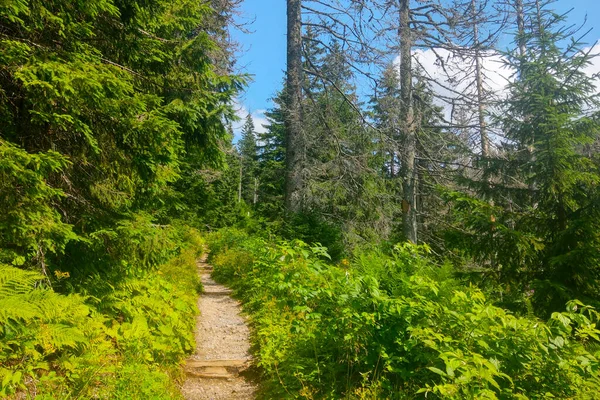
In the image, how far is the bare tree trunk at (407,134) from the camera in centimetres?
1214

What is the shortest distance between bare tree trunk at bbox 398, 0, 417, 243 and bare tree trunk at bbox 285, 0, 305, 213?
3.24 m

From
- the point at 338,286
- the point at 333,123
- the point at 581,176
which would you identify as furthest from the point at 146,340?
the point at 333,123

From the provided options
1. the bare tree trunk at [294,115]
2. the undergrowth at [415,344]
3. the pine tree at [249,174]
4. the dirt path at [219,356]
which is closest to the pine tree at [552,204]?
the undergrowth at [415,344]

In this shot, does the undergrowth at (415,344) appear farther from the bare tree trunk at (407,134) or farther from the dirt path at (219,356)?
the bare tree trunk at (407,134)

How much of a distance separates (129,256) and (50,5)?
2.91 meters

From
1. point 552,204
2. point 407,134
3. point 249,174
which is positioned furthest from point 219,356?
point 249,174

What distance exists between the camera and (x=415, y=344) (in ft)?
10.9

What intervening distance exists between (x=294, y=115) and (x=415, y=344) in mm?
9427

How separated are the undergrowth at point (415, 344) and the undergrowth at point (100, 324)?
4.61ft

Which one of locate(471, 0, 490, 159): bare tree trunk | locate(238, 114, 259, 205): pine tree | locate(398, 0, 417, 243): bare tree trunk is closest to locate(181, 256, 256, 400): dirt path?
locate(398, 0, 417, 243): bare tree trunk

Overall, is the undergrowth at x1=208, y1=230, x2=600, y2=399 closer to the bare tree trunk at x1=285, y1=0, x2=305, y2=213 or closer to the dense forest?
the dense forest

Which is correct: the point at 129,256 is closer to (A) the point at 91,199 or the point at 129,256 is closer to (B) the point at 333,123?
(A) the point at 91,199

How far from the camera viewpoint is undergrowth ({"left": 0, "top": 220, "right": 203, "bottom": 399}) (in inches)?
123

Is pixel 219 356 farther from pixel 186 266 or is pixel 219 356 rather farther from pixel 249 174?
pixel 249 174
